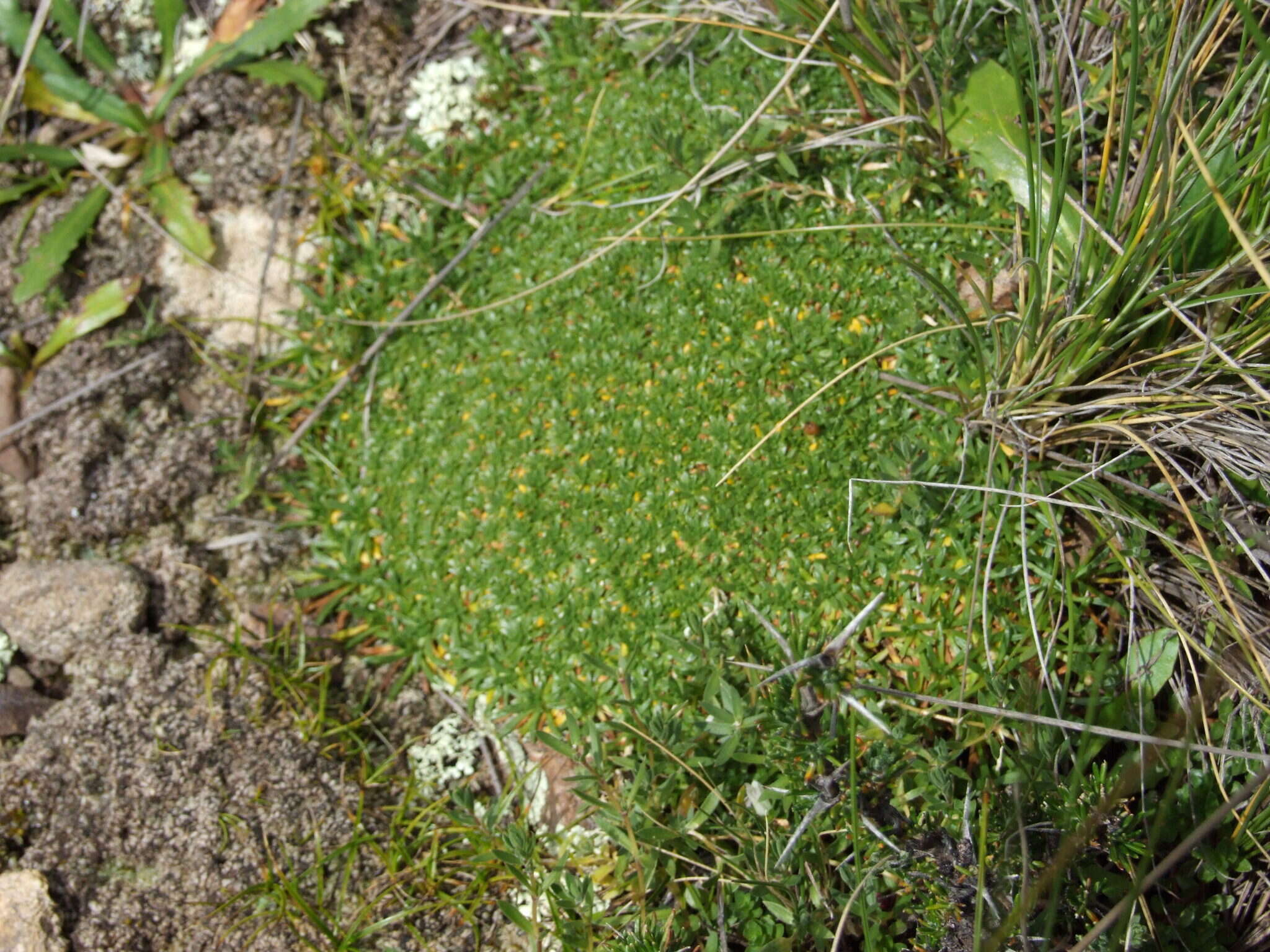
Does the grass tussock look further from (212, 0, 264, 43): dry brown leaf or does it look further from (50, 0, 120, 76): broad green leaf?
(50, 0, 120, 76): broad green leaf

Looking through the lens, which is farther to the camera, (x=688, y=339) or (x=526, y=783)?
(x=688, y=339)

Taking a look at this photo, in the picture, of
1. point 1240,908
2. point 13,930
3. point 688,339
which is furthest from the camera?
point 688,339

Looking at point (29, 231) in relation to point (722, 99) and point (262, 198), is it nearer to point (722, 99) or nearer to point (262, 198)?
point (262, 198)

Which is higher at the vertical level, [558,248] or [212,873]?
[558,248]

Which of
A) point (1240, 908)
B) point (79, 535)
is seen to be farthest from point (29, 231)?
point (1240, 908)

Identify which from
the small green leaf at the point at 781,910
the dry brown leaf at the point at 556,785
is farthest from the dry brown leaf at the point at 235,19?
the small green leaf at the point at 781,910

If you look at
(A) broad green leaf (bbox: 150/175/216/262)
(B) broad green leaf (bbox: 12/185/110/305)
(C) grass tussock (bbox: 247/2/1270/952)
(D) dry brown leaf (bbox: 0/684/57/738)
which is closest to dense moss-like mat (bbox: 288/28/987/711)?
(C) grass tussock (bbox: 247/2/1270/952)
